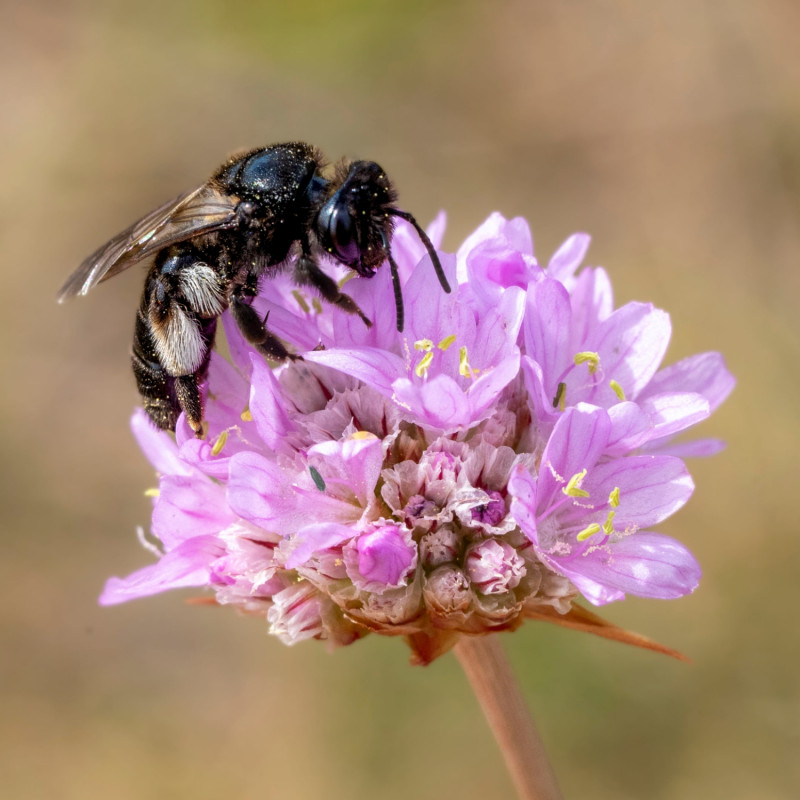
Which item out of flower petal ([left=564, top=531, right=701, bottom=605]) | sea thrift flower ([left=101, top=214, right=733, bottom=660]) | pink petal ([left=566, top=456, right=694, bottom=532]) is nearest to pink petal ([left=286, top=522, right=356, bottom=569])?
sea thrift flower ([left=101, top=214, right=733, bottom=660])

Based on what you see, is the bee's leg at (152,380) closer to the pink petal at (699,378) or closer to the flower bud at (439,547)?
the flower bud at (439,547)

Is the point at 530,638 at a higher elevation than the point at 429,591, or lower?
lower

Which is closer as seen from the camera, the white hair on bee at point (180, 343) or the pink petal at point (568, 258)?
the white hair on bee at point (180, 343)

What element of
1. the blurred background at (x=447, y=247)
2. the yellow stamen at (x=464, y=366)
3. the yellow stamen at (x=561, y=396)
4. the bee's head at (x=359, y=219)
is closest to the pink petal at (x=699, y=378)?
the yellow stamen at (x=561, y=396)

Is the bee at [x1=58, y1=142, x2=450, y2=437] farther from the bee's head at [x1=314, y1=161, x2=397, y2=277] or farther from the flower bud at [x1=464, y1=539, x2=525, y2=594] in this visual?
the flower bud at [x1=464, y1=539, x2=525, y2=594]

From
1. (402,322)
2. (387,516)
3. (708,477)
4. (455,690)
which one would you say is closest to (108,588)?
(387,516)

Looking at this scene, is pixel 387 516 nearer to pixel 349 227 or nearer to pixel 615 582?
pixel 615 582
